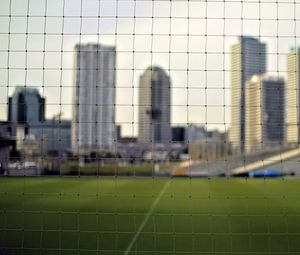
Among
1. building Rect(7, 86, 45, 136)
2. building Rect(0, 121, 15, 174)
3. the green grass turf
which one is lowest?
the green grass turf

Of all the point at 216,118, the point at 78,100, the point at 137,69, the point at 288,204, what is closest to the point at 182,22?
the point at 137,69

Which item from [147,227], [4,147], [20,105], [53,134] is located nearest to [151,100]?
[53,134]

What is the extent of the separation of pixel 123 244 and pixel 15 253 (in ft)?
4.85

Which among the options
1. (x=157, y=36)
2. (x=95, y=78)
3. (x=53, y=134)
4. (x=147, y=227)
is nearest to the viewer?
(x=157, y=36)

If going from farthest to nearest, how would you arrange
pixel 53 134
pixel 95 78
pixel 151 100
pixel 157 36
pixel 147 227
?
pixel 147 227 < pixel 151 100 < pixel 53 134 < pixel 95 78 < pixel 157 36

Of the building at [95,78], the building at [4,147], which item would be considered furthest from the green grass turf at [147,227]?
the building at [95,78]

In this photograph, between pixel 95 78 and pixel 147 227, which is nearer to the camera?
pixel 95 78

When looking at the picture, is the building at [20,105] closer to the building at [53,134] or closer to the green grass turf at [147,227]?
the building at [53,134]

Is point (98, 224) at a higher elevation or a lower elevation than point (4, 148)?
lower

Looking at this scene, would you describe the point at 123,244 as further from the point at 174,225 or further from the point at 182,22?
the point at 182,22

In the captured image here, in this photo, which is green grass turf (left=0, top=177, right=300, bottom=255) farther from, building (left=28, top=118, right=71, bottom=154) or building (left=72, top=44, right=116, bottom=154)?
building (left=72, top=44, right=116, bottom=154)

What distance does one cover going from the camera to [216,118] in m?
4.76

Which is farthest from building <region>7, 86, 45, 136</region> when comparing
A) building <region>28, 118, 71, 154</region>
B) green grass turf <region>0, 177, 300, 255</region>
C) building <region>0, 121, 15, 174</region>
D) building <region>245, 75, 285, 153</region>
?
building <region>245, 75, 285, 153</region>

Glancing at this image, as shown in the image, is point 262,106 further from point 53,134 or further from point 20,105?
point 53,134
